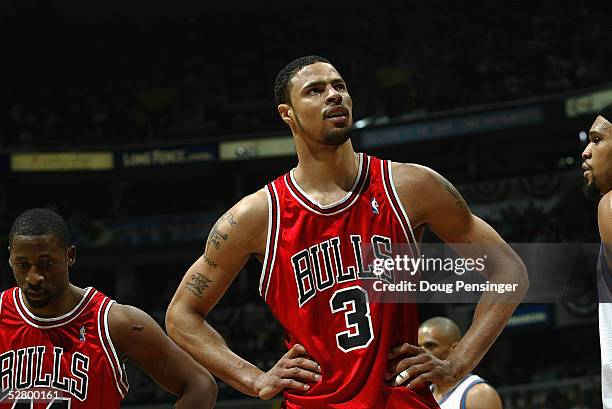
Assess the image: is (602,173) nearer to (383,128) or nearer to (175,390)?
(175,390)

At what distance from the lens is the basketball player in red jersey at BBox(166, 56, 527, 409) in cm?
316

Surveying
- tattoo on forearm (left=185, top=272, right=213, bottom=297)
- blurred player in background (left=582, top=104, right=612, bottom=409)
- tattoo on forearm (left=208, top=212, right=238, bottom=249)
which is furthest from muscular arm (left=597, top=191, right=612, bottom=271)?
tattoo on forearm (left=185, top=272, right=213, bottom=297)

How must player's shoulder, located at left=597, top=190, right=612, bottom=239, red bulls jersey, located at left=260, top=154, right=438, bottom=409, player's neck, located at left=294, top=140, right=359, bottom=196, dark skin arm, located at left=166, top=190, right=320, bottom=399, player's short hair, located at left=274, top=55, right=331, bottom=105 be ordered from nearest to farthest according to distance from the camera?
player's shoulder, located at left=597, top=190, right=612, bottom=239 < red bulls jersey, located at left=260, top=154, right=438, bottom=409 < dark skin arm, located at left=166, top=190, right=320, bottom=399 < player's neck, located at left=294, top=140, right=359, bottom=196 < player's short hair, located at left=274, top=55, right=331, bottom=105

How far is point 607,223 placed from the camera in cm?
304

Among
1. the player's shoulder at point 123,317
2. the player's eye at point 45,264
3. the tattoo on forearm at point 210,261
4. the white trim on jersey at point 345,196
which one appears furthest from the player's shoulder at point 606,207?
the player's eye at point 45,264

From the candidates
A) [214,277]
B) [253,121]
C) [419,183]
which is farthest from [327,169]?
[253,121]

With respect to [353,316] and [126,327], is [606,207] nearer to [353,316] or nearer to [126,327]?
[353,316]

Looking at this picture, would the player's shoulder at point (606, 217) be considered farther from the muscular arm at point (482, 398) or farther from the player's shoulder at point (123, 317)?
the muscular arm at point (482, 398)

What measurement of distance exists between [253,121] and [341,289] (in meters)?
19.3

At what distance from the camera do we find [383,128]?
64.2 feet

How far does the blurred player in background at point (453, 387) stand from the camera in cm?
498

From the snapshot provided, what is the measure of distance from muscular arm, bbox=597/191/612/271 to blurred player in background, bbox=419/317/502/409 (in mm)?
1740

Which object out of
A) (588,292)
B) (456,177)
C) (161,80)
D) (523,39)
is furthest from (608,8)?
(588,292)

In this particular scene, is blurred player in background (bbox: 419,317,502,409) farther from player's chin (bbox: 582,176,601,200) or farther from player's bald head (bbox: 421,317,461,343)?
player's chin (bbox: 582,176,601,200)
